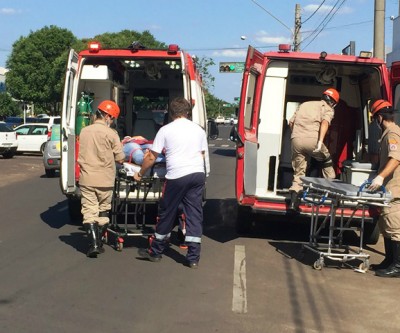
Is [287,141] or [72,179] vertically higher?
[287,141]

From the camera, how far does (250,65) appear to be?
23.6 ft

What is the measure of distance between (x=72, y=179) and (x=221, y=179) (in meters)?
8.36

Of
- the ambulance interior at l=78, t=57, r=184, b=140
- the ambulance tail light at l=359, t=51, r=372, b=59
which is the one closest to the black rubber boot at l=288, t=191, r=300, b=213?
the ambulance tail light at l=359, t=51, r=372, b=59

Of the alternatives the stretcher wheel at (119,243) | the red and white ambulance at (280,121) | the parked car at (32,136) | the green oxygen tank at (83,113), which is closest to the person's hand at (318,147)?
the red and white ambulance at (280,121)

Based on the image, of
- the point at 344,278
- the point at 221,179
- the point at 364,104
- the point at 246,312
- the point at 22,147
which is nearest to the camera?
the point at 246,312

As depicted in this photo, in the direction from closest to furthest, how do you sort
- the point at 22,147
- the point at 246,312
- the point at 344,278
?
the point at 246,312 < the point at 344,278 < the point at 22,147

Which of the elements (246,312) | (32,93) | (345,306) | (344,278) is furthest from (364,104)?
(32,93)

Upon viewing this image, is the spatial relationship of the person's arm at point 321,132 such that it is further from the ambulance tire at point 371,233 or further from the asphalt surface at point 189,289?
the asphalt surface at point 189,289

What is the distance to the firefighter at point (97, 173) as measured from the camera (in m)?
6.57

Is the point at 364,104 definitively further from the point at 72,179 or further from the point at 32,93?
the point at 32,93

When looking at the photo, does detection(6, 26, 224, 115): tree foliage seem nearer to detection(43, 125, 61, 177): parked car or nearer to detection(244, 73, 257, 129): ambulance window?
detection(43, 125, 61, 177): parked car

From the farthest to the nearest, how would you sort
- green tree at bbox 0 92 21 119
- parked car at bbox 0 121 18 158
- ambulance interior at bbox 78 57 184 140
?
green tree at bbox 0 92 21 119 < parked car at bbox 0 121 18 158 < ambulance interior at bbox 78 57 184 140

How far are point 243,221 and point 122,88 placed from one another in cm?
451

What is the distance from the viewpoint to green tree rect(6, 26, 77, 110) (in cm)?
4225
